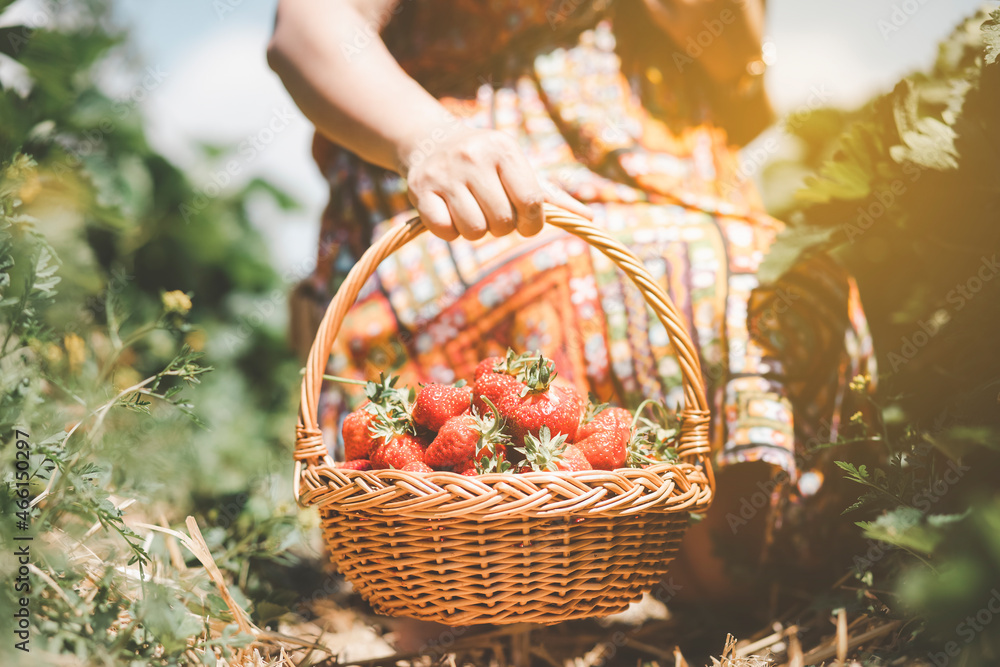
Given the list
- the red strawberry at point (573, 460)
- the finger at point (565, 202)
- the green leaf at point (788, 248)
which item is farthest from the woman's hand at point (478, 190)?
the green leaf at point (788, 248)

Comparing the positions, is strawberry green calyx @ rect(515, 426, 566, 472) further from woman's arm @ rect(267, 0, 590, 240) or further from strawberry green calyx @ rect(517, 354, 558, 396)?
woman's arm @ rect(267, 0, 590, 240)

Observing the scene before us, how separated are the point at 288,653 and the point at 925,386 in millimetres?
1104

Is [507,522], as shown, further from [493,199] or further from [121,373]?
→ [121,373]

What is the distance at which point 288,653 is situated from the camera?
1017 millimetres

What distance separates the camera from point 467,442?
87 centimetres

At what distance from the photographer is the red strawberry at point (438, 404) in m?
0.92

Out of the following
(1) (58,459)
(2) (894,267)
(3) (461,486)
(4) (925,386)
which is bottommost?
(4) (925,386)

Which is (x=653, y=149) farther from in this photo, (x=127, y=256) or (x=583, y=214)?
(x=127, y=256)

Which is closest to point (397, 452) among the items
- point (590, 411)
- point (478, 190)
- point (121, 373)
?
point (590, 411)

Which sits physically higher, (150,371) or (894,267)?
(150,371)

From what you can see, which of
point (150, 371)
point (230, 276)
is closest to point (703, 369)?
point (150, 371)

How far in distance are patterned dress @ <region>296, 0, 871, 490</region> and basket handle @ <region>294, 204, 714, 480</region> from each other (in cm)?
17

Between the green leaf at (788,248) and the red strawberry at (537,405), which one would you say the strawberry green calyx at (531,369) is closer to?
the red strawberry at (537,405)

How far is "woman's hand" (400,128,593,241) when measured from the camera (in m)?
0.92
